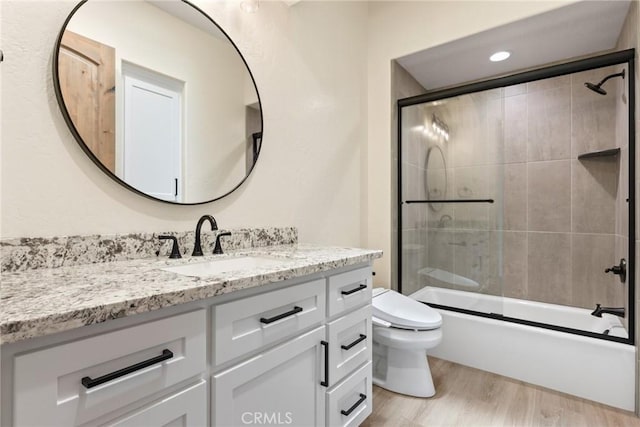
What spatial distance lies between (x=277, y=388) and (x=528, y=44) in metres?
2.76

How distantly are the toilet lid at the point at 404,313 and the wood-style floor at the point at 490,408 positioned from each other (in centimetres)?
43

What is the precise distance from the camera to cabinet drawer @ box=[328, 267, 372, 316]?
1.19m

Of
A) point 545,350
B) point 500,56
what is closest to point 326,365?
point 545,350

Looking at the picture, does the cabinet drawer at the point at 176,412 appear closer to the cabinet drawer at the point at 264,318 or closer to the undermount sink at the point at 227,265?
the cabinet drawer at the point at 264,318

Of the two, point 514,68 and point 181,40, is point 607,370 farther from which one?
point 181,40

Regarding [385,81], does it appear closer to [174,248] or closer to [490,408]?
[174,248]

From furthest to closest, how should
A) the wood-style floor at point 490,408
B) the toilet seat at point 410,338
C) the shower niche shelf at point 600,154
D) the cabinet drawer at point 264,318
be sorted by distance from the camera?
the shower niche shelf at point 600,154 → the toilet seat at point 410,338 → the wood-style floor at point 490,408 → the cabinet drawer at point 264,318

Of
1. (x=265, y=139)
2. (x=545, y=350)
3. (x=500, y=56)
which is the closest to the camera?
(x=265, y=139)

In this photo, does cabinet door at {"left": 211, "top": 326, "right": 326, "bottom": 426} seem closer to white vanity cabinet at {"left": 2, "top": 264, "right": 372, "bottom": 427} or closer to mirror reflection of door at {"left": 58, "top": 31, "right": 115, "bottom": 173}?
white vanity cabinet at {"left": 2, "top": 264, "right": 372, "bottom": 427}

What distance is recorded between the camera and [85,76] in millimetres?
1054

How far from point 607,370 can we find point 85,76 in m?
2.84

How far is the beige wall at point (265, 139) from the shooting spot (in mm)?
933

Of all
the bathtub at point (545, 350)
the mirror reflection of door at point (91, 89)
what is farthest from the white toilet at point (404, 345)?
the mirror reflection of door at point (91, 89)

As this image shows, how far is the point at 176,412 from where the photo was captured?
72 centimetres
